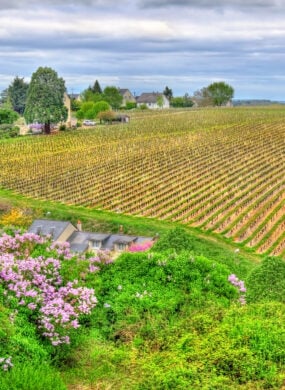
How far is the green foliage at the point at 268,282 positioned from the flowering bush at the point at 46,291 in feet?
16.2

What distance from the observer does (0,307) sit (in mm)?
12555

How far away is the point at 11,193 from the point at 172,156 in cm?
2501

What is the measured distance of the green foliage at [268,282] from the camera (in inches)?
634

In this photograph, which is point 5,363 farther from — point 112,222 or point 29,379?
point 112,222

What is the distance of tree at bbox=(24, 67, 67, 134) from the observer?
101 m

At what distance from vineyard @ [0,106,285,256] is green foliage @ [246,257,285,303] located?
23536mm

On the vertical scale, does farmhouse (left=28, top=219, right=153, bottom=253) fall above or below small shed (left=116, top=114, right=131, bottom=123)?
below

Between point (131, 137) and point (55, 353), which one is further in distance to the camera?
point (131, 137)

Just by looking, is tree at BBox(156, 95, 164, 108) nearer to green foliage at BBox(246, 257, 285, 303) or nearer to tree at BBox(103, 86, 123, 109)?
tree at BBox(103, 86, 123, 109)

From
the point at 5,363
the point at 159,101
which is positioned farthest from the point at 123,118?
the point at 5,363

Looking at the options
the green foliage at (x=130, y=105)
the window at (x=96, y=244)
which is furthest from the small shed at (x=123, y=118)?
the window at (x=96, y=244)

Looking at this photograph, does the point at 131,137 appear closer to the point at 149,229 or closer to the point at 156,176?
the point at 156,176

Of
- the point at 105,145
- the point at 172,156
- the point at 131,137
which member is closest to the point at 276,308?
the point at 172,156

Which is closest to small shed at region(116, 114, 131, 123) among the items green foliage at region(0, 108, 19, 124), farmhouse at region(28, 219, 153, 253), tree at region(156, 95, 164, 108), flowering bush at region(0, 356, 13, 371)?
green foliage at region(0, 108, 19, 124)
